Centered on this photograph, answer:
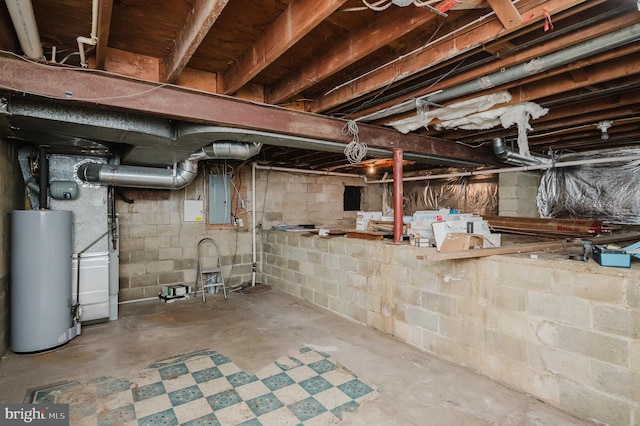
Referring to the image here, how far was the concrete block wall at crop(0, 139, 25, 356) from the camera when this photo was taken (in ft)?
9.46

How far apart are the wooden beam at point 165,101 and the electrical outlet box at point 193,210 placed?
113 inches

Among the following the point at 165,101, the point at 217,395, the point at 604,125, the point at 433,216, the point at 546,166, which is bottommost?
the point at 217,395

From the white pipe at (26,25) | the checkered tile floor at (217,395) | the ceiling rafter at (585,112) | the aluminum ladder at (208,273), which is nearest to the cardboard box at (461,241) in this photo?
the checkered tile floor at (217,395)

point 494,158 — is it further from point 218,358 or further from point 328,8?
point 218,358

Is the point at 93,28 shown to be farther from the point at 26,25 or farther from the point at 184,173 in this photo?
the point at 184,173

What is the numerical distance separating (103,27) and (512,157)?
4493 mm

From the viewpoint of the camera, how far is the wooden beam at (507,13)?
149cm

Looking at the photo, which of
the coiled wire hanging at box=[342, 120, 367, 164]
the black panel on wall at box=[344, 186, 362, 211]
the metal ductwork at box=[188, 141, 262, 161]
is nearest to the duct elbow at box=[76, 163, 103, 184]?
the metal ductwork at box=[188, 141, 262, 161]

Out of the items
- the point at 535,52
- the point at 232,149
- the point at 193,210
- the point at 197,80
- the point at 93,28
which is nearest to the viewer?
the point at 93,28

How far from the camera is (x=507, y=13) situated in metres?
1.54

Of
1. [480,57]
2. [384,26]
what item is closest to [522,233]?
[480,57]

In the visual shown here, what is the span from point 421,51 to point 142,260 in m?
4.59

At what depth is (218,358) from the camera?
290 cm

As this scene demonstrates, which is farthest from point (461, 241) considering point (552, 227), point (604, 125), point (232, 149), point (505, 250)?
point (232, 149)
